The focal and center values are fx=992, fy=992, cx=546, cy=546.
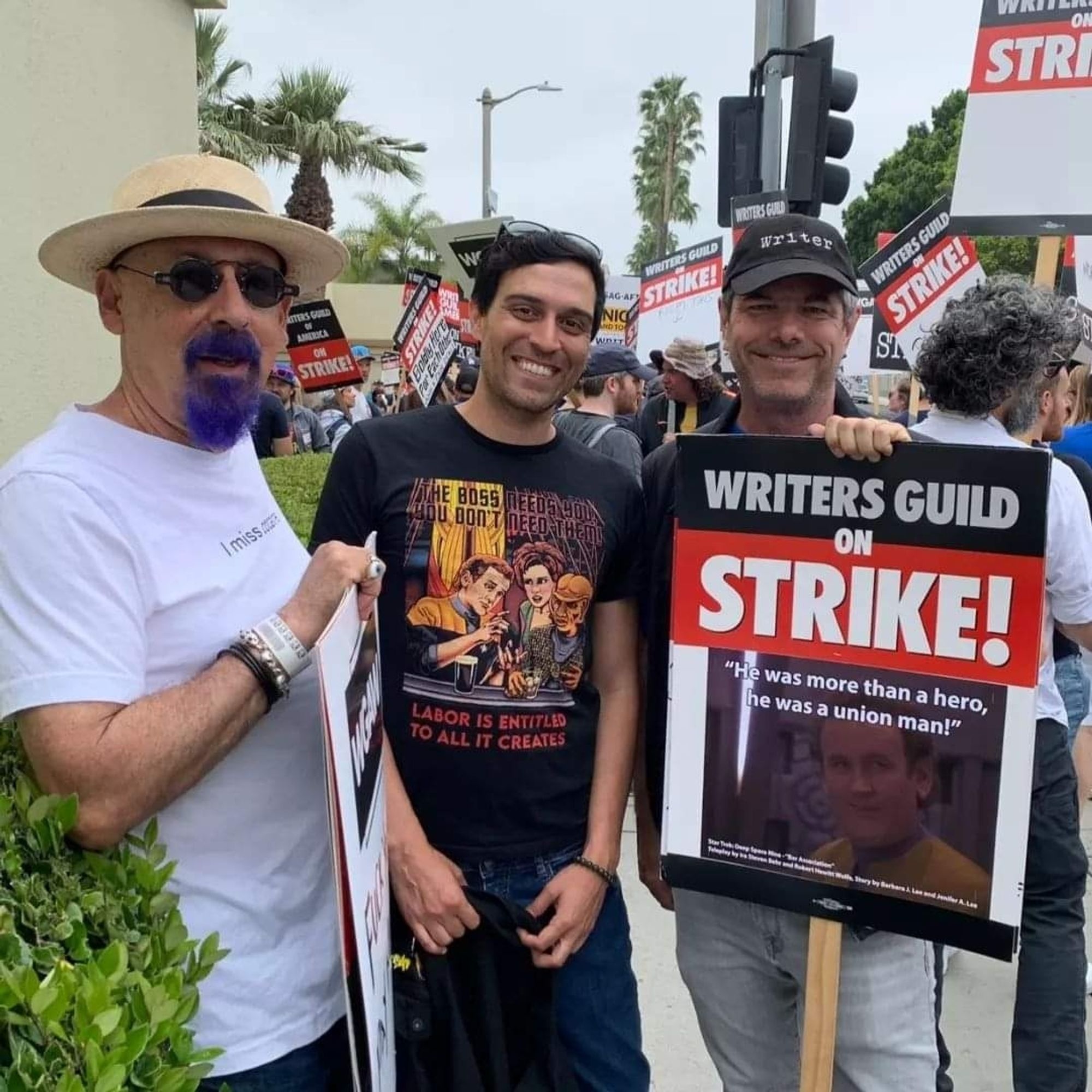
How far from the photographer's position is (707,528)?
1.87 meters

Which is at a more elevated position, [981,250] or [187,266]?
[981,250]

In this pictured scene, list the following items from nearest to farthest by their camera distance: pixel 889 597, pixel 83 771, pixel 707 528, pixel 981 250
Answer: pixel 83 771, pixel 889 597, pixel 707 528, pixel 981 250

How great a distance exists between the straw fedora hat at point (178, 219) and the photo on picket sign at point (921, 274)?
566 centimetres

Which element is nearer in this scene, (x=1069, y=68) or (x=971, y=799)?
(x=971, y=799)

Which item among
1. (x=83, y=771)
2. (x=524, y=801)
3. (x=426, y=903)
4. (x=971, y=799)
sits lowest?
(x=426, y=903)

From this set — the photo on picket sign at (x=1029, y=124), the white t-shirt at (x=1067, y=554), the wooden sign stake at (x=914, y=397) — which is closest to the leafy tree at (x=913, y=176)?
the wooden sign stake at (x=914, y=397)

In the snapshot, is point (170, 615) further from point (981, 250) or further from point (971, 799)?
point (981, 250)

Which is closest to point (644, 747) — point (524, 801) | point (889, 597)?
point (524, 801)

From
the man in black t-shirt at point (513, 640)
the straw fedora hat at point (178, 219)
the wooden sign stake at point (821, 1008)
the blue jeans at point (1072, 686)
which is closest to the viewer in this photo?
the straw fedora hat at point (178, 219)

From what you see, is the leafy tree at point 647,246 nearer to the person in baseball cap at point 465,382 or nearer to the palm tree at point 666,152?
the palm tree at point 666,152

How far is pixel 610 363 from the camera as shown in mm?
6406

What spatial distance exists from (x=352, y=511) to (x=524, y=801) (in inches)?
27.6

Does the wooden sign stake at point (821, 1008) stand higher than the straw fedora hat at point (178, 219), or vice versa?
the straw fedora hat at point (178, 219)

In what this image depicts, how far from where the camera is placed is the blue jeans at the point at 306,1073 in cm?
153
